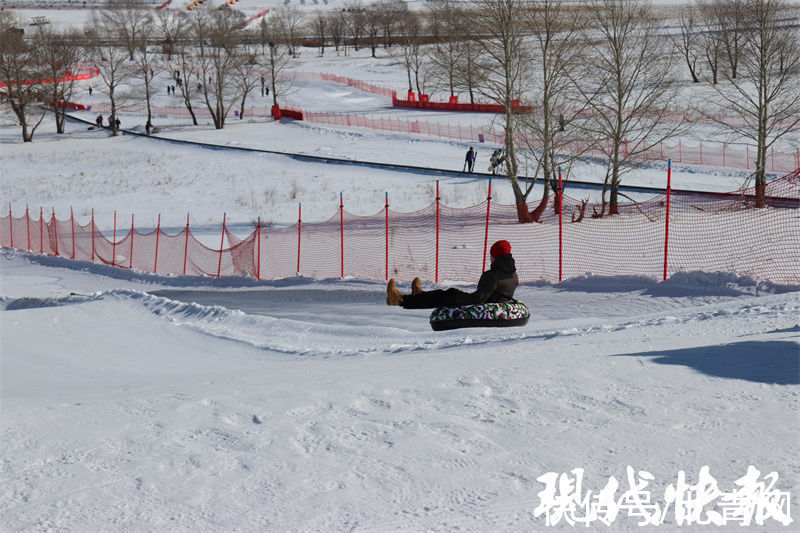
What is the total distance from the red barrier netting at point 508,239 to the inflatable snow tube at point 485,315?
599 centimetres

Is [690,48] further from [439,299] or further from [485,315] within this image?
[439,299]

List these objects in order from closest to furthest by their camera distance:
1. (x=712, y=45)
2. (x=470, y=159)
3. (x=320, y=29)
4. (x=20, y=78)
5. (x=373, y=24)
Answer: (x=470, y=159), (x=712, y=45), (x=20, y=78), (x=373, y=24), (x=320, y=29)

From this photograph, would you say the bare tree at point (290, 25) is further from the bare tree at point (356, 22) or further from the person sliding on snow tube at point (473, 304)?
the person sliding on snow tube at point (473, 304)

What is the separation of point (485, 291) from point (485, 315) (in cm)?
45

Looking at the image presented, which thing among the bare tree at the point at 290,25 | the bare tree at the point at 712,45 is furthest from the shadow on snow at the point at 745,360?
the bare tree at the point at 290,25

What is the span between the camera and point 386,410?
717 centimetres

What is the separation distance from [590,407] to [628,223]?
18039 mm

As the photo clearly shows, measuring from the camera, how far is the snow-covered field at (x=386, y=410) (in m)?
5.50

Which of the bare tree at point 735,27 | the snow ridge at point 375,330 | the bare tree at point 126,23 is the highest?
the bare tree at point 126,23

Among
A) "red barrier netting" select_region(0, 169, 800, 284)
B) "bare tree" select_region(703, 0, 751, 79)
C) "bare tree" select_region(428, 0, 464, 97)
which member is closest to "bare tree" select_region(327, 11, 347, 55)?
"bare tree" select_region(428, 0, 464, 97)

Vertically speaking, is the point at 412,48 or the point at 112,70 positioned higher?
the point at 412,48

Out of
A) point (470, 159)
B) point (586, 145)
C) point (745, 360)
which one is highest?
point (586, 145)

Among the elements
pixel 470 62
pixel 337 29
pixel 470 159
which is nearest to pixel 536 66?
pixel 470 159

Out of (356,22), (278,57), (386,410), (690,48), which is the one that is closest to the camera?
(386,410)
